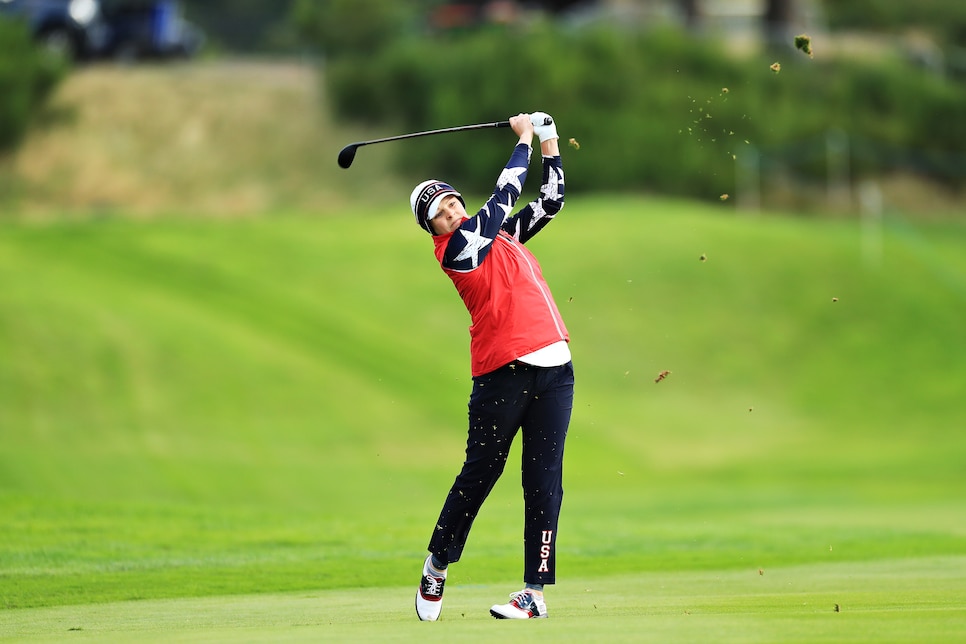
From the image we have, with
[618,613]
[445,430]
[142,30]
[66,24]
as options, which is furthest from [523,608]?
[142,30]

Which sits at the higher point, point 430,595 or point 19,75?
point 430,595

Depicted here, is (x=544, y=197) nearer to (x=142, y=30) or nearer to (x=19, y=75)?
(x=19, y=75)

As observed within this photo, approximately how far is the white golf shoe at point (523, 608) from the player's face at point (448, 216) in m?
1.80

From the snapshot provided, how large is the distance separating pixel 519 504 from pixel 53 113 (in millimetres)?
30290

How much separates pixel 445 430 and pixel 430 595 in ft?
54.2

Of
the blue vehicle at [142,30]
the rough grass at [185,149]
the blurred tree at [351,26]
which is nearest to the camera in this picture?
the rough grass at [185,149]

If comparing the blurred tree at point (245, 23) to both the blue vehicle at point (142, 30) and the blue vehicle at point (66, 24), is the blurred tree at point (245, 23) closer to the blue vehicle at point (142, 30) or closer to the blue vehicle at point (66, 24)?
the blue vehicle at point (142, 30)

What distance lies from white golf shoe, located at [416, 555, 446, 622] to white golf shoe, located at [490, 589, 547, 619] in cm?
29

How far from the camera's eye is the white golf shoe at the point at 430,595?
282 inches

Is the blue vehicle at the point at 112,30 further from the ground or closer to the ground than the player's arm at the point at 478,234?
closer to the ground

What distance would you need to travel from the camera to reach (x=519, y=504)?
18562 mm

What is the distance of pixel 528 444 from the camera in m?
7.31

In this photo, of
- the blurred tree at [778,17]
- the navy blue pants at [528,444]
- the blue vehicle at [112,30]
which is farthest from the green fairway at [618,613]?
the blurred tree at [778,17]

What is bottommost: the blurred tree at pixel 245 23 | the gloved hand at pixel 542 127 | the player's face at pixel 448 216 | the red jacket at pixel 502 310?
the blurred tree at pixel 245 23
